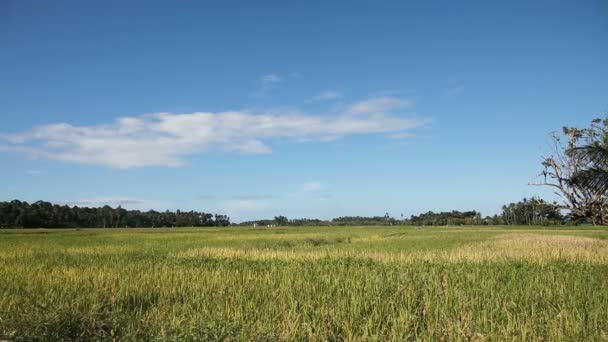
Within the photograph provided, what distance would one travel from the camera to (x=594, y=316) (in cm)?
627

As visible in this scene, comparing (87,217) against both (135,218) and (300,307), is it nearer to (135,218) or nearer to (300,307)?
(135,218)

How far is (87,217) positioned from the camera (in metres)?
123

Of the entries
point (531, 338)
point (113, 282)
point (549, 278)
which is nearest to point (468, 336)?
point (531, 338)

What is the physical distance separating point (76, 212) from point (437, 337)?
13039cm

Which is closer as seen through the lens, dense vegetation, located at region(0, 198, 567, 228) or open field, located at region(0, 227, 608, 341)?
open field, located at region(0, 227, 608, 341)

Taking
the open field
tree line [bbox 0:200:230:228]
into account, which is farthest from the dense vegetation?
the open field

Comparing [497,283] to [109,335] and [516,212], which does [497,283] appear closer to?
→ [109,335]

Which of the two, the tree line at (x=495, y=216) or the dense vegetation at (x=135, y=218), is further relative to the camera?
the dense vegetation at (x=135, y=218)

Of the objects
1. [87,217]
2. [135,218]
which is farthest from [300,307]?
[135,218]

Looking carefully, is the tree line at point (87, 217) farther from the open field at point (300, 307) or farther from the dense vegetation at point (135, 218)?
the open field at point (300, 307)

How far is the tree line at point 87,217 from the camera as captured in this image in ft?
319

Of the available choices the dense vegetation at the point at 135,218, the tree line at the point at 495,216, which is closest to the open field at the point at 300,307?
the tree line at the point at 495,216

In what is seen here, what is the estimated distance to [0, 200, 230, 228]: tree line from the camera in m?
97.4

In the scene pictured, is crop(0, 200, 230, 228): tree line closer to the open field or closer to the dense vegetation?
the dense vegetation
